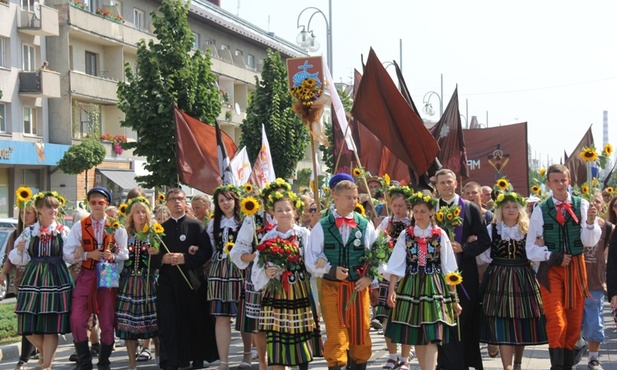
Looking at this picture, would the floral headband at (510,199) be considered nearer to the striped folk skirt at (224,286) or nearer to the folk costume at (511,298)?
the folk costume at (511,298)

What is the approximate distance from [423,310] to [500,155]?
10.0m

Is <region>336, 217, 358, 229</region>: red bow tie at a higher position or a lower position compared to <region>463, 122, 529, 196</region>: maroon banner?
lower

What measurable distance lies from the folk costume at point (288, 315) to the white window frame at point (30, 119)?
29.2 meters

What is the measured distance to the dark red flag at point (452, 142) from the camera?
14.9 meters

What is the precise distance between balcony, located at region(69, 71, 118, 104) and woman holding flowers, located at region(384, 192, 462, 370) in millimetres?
30740

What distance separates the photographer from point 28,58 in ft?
117

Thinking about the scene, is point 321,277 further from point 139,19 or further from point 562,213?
point 139,19

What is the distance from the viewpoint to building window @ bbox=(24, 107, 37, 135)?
117 ft

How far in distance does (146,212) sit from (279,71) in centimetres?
2660

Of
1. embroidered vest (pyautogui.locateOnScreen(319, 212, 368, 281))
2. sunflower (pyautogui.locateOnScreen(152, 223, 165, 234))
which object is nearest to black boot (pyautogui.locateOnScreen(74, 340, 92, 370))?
sunflower (pyautogui.locateOnScreen(152, 223, 165, 234))

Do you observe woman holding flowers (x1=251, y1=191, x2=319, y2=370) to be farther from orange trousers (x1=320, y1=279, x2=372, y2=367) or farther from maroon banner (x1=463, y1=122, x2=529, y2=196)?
maroon banner (x1=463, y1=122, x2=529, y2=196)

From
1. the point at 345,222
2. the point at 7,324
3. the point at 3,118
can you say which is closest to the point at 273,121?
the point at 3,118

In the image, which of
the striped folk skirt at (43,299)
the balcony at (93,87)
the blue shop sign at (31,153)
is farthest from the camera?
the balcony at (93,87)

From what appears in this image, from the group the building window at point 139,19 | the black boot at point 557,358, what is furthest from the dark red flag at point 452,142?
the building window at point 139,19
